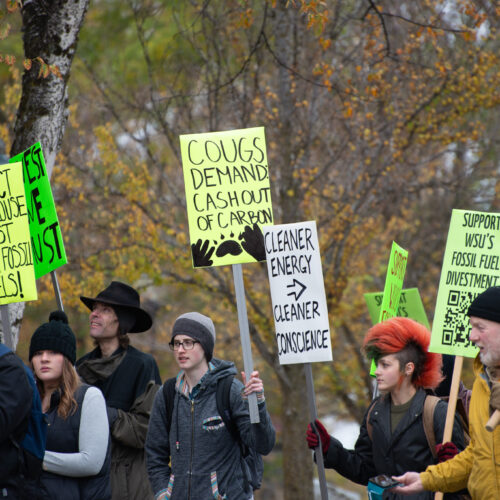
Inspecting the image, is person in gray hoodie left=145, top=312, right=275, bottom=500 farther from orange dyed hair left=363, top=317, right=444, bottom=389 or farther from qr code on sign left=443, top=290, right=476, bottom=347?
qr code on sign left=443, top=290, right=476, bottom=347

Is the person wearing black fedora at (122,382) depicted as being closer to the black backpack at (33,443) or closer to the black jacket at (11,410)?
the black backpack at (33,443)

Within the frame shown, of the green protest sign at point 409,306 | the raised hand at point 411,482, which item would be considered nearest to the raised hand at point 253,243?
the raised hand at point 411,482

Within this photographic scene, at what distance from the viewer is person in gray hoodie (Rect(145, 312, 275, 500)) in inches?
184

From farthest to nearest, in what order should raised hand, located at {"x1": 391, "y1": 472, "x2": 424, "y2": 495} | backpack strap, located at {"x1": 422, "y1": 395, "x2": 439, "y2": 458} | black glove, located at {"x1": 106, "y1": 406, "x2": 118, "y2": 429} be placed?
1. black glove, located at {"x1": 106, "y1": 406, "x2": 118, "y2": 429}
2. backpack strap, located at {"x1": 422, "y1": 395, "x2": 439, "y2": 458}
3. raised hand, located at {"x1": 391, "y1": 472, "x2": 424, "y2": 495}

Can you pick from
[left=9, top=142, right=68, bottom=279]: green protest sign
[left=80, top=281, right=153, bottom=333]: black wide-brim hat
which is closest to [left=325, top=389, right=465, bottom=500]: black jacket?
[left=80, top=281, right=153, bottom=333]: black wide-brim hat

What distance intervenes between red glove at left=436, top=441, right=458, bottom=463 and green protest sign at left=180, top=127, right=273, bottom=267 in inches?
61.5

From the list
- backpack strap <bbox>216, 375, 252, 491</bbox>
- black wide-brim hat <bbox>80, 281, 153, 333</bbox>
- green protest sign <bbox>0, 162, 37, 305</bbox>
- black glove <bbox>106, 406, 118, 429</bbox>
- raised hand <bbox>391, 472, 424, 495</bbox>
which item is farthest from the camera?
black wide-brim hat <bbox>80, 281, 153, 333</bbox>

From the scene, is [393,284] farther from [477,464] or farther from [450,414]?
[477,464]

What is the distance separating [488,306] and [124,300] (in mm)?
2799

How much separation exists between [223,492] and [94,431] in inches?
30.9

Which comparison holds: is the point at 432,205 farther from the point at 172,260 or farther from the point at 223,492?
the point at 223,492

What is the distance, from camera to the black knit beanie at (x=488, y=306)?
3930mm

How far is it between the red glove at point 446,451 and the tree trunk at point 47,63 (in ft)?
11.3

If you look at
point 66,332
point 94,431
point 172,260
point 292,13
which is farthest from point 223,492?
point 292,13
